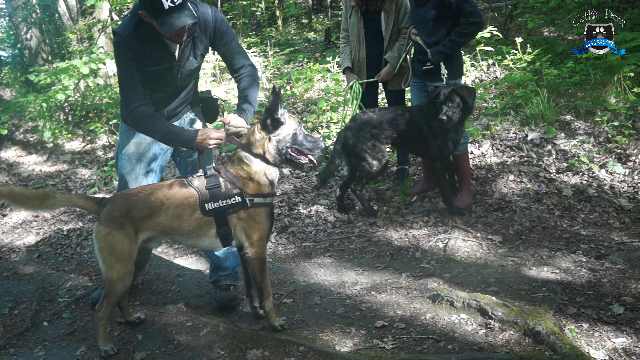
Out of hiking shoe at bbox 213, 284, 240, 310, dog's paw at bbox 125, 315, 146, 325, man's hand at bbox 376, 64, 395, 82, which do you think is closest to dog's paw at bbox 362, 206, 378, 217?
man's hand at bbox 376, 64, 395, 82

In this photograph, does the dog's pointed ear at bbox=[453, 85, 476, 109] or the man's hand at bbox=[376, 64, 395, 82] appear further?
the man's hand at bbox=[376, 64, 395, 82]

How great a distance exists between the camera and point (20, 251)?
19.9 feet

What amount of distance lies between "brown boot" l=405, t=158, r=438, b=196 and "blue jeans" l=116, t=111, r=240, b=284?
256 cm

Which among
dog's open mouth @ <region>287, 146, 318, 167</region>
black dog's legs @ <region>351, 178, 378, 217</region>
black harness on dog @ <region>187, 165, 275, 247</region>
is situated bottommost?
black dog's legs @ <region>351, 178, 378, 217</region>

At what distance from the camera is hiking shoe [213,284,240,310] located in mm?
4203

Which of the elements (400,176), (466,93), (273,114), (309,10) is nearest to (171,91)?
(273,114)

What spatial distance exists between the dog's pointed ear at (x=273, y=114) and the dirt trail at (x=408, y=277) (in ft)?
4.99

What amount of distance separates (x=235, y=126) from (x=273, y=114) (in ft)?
1.19

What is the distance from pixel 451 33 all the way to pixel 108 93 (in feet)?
20.4

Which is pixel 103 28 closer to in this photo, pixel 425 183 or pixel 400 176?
pixel 400 176

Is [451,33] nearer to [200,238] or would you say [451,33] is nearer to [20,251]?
[200,238]

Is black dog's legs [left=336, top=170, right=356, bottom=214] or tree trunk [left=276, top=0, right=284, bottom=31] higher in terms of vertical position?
tree trunk [left=276, top=0, right=284, bottom=31]

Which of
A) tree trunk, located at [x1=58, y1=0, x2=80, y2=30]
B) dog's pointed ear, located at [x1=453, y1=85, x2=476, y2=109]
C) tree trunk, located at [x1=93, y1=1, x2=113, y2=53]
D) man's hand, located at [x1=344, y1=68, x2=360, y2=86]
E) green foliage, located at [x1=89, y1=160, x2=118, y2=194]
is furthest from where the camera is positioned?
tree trunk, located at [x1=58, y1=0, x2=80, y2=30]

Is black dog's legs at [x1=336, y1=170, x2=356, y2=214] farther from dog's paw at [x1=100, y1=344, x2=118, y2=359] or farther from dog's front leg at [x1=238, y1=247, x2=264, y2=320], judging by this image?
dog's paw at [x1=100, y1=344, x2=118, y2=359]
